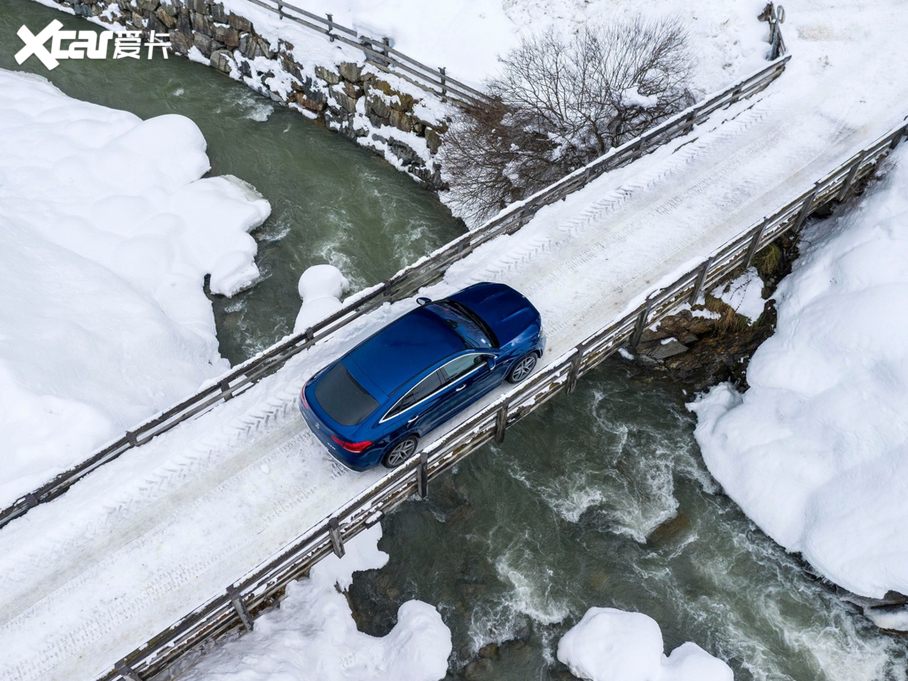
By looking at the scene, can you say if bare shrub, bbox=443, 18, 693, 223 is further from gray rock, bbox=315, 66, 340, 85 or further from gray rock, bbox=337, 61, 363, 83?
gray rock, bbox=315, 66, 340, 85

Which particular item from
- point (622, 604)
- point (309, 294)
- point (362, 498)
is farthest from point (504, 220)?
point (622, 604)

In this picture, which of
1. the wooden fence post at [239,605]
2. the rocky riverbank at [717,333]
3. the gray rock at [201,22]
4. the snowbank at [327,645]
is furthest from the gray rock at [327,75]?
the wooden fence post at [239,605]

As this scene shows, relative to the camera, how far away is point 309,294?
18.1 meters

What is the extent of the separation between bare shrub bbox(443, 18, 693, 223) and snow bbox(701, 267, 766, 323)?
5086 millimetres

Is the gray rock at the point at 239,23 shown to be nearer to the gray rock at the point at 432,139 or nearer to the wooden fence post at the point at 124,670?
the gray rock at the point at 432,139

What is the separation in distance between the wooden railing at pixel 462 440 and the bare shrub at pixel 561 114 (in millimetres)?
5224

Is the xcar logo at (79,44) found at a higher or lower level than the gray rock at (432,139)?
higher

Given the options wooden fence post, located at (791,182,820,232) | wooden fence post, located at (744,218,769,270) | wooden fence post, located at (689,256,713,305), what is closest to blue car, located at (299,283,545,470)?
wooden fence post, located at (689,256,713,305)

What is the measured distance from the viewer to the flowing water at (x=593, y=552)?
12789 millimetres

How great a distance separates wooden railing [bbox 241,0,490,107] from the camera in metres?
20.1

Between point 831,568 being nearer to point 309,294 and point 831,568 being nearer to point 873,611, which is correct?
point 873,611

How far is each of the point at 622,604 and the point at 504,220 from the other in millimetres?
8108

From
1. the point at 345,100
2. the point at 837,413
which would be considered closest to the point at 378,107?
the point at 345,100

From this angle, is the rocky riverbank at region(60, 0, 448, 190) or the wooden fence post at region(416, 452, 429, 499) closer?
the wooden fence post at region(416, 452, 429, 499)
